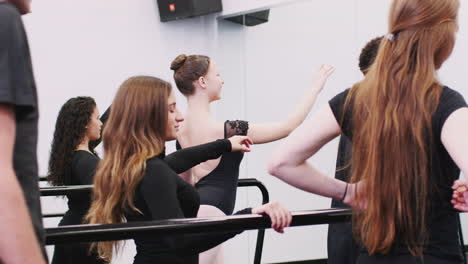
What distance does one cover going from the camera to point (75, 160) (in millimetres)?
3168

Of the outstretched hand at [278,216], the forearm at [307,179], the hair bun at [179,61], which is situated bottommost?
the outstretched hand at [278,216]

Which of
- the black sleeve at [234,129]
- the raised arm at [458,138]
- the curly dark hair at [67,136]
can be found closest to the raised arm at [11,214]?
the raised arm at [458,138]

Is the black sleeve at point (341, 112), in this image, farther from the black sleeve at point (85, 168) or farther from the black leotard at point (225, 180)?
the black sleeve at point (85, 168)

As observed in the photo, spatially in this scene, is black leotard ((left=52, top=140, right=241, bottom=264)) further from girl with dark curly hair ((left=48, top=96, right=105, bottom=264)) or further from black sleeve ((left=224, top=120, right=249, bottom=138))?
black sleeve ((left=224, top=120, right=249, bottom=138))

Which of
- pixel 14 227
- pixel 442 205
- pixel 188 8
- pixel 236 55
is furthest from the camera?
pixel 236 55

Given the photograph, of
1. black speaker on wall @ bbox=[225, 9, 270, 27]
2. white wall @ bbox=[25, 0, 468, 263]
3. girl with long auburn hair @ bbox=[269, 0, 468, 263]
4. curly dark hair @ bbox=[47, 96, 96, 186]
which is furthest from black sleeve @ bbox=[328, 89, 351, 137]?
black speaker on wall @ bbox=[225, 9, 270, 27]

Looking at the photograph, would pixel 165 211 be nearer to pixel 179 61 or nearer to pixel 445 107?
pixel 445 107

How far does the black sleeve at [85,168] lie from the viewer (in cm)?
308

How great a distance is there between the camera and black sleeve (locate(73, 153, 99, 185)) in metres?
3.08

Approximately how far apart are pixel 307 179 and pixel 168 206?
1.74 feet

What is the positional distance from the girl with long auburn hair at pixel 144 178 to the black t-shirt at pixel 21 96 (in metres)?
0.89

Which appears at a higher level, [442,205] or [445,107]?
[445,107]

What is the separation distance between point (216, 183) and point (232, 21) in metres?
2.64

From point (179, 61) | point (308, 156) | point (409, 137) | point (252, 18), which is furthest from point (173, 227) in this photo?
point (252, 18)
